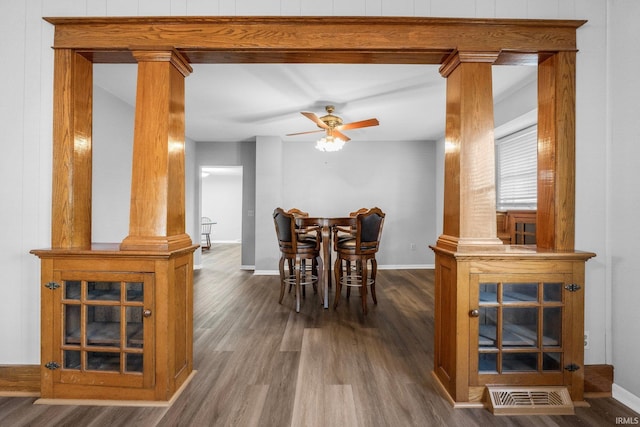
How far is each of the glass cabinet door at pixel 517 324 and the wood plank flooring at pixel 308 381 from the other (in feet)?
0.78

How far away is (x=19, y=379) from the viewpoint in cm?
175

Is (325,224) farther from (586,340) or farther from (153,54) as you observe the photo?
(586,340)

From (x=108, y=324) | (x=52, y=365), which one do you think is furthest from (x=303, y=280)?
(x=52, y=365)

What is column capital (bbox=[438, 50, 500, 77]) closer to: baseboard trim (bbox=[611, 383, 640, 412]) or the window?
the window

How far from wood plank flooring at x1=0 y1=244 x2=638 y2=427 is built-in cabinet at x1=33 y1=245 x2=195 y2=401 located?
12 centimetres

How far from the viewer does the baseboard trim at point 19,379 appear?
174 cm

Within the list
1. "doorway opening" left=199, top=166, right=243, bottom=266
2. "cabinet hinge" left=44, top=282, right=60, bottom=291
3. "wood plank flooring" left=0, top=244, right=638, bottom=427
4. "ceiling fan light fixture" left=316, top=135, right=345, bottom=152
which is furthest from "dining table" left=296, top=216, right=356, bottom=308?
"doorway opening" left=199, top=166, right=243, bottom=266

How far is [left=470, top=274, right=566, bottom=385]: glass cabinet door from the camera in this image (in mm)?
1649

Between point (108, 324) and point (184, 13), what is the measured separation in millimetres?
1914

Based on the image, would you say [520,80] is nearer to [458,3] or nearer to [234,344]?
[458,3]

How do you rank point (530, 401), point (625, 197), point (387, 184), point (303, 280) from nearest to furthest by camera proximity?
point (530, 401)
point (625, 197)
point (303, 280)
point (387, 184)

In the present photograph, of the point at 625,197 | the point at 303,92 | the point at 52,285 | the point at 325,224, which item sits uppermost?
the point at 303,92

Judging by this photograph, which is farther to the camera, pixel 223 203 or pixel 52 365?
pixel 223 203

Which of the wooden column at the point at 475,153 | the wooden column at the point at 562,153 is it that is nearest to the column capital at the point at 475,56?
the wooden column at the point at 475,153
